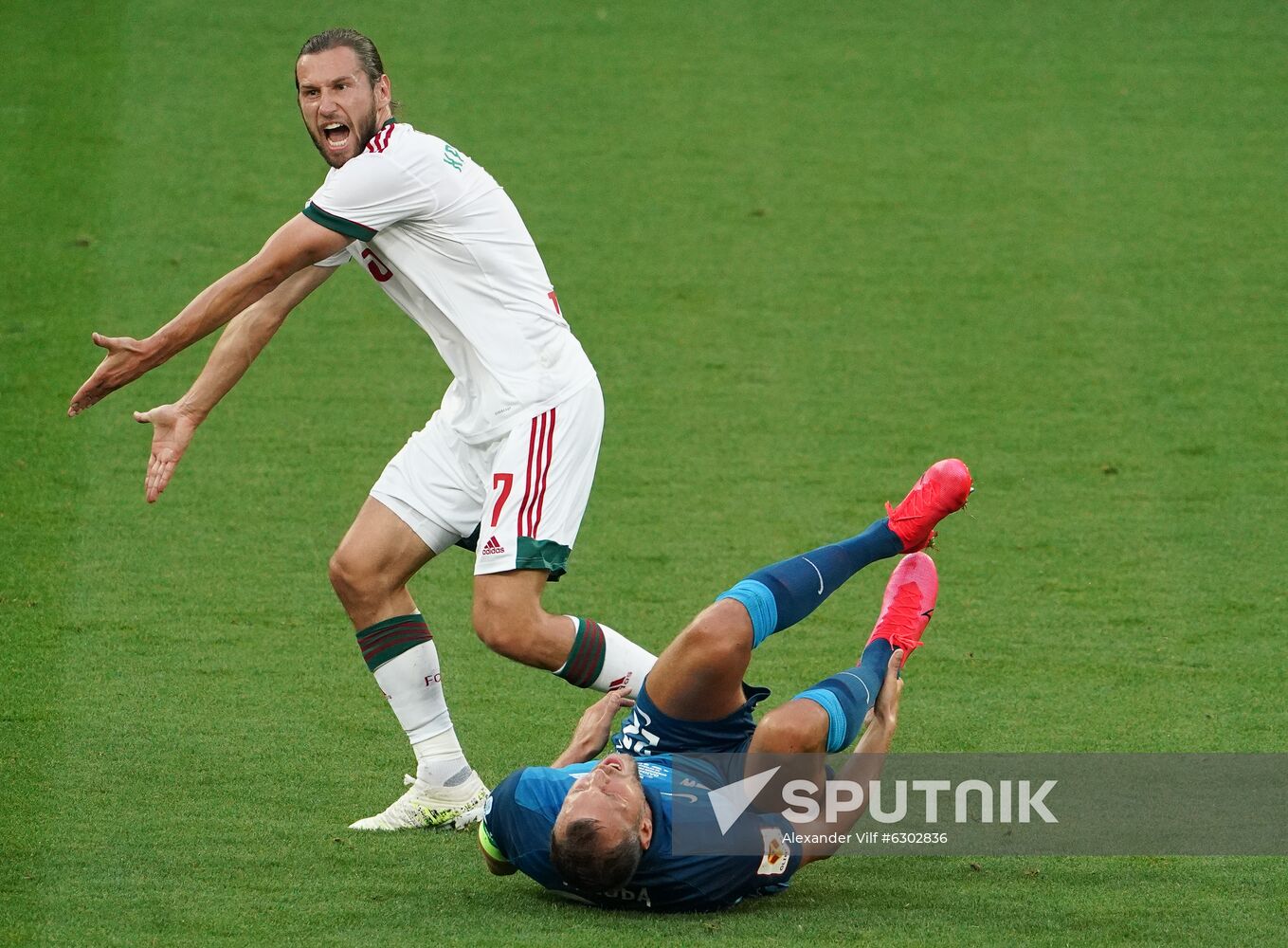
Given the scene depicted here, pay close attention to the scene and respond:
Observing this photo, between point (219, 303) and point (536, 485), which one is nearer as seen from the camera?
point (219, 303)

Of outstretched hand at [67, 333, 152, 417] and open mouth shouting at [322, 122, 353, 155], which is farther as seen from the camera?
open mouth shouting at [322, 122, 353, 155]

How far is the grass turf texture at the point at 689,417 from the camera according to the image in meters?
4.45

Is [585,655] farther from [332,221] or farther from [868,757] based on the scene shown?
[332,221]

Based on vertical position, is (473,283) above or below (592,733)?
above

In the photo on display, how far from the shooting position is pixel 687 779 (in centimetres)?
415

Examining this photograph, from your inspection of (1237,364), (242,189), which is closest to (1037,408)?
(1237,364)

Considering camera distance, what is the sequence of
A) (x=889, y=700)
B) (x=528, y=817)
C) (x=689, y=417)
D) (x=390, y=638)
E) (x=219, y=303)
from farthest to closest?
(x=689, y=417)
(x=390, y=638)
(x=889, y=700)
(x=219, y=303)
(x=528, y=817)

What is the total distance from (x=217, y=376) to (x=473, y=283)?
0.75m

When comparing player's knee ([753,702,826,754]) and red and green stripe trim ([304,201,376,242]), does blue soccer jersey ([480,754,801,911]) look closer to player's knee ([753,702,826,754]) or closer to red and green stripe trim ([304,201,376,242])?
player's knee ([753,702,826,754])

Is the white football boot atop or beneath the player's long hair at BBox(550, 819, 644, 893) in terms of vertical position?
beneath

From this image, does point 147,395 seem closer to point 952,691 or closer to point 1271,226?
point 952,691

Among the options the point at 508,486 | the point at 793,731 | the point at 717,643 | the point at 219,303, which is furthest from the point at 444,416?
the point at 793,731

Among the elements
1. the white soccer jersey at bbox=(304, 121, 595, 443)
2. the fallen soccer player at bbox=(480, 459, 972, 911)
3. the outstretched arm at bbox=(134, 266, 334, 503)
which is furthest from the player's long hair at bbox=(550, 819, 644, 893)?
the outstretched arm at bbox=(134, 266, 334, 503)

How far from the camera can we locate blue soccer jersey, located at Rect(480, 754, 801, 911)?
4012 millimetres
